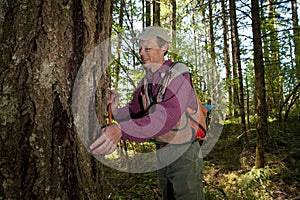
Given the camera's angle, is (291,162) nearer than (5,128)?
No

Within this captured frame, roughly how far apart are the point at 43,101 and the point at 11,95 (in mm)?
146

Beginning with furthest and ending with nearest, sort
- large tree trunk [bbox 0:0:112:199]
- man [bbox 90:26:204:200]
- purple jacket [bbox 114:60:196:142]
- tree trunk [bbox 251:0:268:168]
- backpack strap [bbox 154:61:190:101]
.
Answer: tree trunk [bbox 251:0:268:168] → backpack strap [bbox 154:61:190:101] → man [bbox 90:26:204:200] → purple jacket [bbox 114:60:196:142] → large tree trunk [bbox 0:0:112:199]

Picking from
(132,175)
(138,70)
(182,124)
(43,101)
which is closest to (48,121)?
(43,101)

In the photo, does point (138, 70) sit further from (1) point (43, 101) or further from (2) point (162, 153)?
(1) point (43, 101)

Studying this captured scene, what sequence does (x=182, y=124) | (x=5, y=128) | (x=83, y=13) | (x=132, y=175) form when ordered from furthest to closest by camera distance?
(x=132, y=175) → (x=182, y=124) → (x=83, y=13) → (x=5, y=128)

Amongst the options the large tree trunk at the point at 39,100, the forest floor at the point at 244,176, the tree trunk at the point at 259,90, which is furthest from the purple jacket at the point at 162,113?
the tree trunk at the point at 259,90

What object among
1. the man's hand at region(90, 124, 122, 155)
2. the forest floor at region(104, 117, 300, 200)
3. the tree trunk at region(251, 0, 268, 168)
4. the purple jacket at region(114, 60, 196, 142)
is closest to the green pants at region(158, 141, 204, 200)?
the purple jacket at region(114, 60, 196, 142)

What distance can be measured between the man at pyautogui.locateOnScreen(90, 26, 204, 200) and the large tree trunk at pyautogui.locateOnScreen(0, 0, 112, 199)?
62 centimetres

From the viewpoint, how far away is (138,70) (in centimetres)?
712

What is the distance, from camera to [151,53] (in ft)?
7.93

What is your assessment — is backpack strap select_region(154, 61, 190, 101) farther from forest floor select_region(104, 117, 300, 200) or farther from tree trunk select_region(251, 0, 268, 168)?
tree trunk select_region(251, 0, 268, 168)

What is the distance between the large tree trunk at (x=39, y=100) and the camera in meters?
1.19

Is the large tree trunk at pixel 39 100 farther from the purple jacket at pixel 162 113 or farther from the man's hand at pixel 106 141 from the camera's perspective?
the purple jacket at pixel 162 113

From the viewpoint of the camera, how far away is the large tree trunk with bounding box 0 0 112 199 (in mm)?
1186
